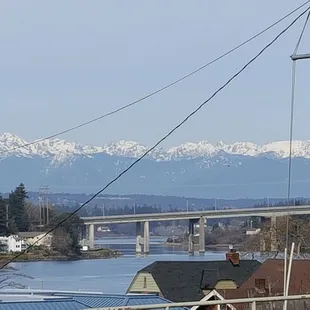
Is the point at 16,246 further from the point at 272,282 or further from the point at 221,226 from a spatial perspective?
the point at 272,282

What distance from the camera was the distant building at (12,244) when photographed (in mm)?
88188

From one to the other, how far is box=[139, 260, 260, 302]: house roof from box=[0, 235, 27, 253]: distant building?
44.6 m

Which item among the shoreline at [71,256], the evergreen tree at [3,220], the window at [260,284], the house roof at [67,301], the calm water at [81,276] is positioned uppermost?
the house roof at [67,301]

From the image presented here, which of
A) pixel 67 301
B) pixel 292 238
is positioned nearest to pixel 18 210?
pixel 292 238

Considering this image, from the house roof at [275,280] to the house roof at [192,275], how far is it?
98.0 inches

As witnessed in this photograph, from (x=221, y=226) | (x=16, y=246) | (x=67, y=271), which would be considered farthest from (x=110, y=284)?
(x=221, y=226)

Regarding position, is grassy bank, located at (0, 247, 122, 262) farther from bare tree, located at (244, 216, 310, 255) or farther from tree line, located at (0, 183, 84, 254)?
bare tree, located at (244, 216, 310, 255)

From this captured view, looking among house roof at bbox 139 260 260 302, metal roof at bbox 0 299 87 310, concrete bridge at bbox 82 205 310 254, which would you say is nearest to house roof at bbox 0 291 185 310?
metal roof at bbox 0 299 87 310

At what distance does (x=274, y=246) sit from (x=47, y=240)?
4347cm

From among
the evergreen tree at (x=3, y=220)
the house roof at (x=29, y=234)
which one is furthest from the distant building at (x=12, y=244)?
the evergreen tree at (x=3, y=220)

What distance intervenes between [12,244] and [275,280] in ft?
192

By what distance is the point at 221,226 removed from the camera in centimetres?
12625

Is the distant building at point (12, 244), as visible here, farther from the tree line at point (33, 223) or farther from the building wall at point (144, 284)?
the building wall at point (144, 284)

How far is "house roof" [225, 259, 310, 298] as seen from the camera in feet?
110
